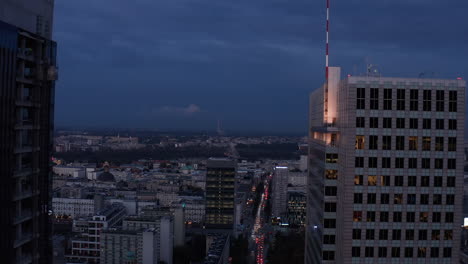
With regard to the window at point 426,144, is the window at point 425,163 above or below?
below

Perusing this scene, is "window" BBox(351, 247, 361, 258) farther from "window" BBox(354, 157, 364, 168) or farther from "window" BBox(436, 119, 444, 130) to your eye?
"window" BBox(436, 119, 444, 130)

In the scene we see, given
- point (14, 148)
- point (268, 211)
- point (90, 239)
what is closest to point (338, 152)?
point (14, 148)

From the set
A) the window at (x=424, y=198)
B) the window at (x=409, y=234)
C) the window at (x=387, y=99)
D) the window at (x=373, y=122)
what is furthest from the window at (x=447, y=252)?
the window at (x=387, y=99)

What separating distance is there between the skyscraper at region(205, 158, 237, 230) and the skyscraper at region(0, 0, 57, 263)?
2908 inches

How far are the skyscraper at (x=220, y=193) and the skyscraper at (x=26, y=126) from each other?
7387 cm

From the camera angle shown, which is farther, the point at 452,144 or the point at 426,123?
the point at 452,144

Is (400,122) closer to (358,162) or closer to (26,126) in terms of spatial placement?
(358,162)

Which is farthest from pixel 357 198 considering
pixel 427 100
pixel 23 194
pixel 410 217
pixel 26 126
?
pixel 26 126

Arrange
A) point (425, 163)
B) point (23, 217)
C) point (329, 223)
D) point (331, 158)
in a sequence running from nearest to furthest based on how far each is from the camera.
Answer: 1. point (23, 217)
2. point (425, 163)
3. point (329, 223)
4. point (331, 158)

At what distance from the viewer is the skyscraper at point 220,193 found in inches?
3440

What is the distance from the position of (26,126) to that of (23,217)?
2516mm

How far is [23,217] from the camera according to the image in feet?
41.9

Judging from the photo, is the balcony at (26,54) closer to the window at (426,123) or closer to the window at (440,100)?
the window at (426,123)

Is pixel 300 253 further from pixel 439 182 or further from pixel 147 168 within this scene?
pixel 147 168
